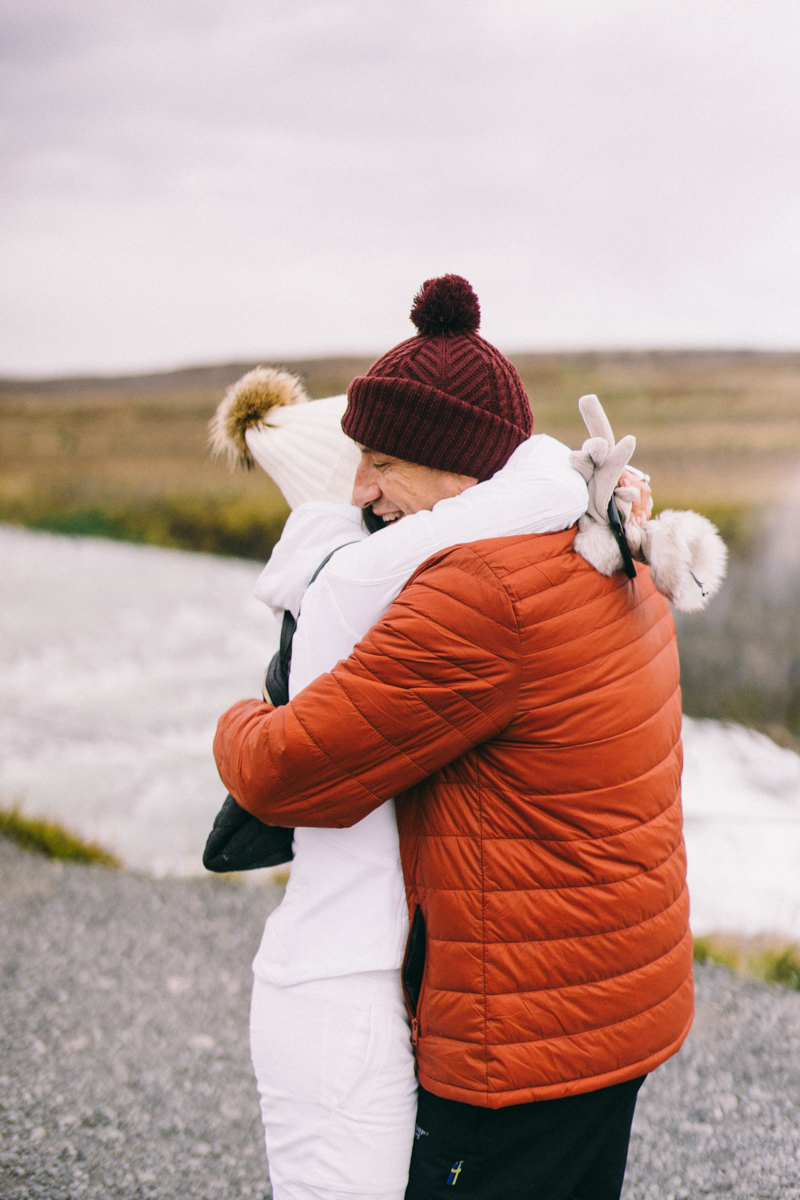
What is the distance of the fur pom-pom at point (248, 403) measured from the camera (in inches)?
57.7

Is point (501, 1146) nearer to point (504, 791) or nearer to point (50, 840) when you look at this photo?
point (504, 791)

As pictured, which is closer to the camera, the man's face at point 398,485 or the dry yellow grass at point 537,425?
the man's face at point 398,485

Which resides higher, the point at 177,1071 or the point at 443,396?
the point at 443,396

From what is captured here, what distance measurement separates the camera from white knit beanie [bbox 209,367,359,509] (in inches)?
53.3

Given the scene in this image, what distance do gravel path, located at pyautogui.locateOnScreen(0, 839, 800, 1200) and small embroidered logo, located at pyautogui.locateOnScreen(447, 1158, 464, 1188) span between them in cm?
148

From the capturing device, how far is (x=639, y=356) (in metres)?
4.47

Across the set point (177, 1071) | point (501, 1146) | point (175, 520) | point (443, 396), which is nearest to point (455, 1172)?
point (501, 1146)

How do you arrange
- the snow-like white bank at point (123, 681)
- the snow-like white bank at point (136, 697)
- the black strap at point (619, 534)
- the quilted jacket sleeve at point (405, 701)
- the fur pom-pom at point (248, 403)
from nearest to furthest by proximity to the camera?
1. the quilted jacket sleeve at point (405, 701)
2. the black strap at point (619, 534)
3. the fur pom-pom at point (248, 403)
4. the snow-like white bank at point (136, 697)
5. the snow-like white bank at point (123, 681)

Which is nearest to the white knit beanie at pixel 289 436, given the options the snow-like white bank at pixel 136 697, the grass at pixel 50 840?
the snow-like white bank at pixel 136 697

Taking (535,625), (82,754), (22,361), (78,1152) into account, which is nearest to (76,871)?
(82,754)

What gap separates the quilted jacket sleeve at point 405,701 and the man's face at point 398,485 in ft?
0.81

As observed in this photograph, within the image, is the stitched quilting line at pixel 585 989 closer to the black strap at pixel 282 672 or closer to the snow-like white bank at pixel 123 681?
the black strap at pixel 282 672

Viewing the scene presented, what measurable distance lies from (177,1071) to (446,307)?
2.57m

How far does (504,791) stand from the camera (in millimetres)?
1068
